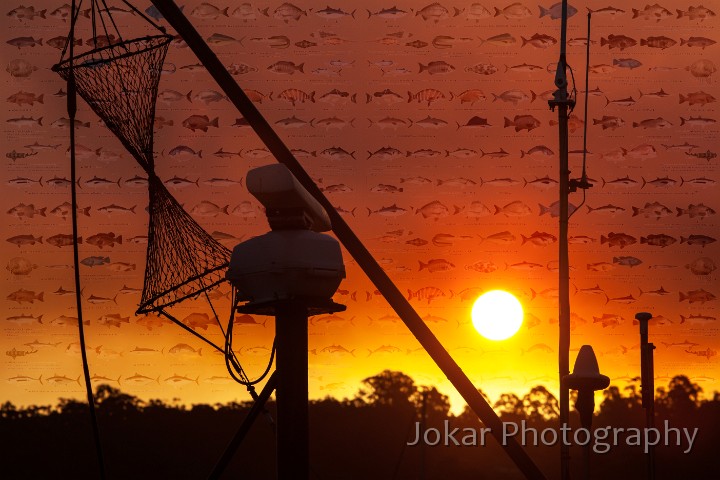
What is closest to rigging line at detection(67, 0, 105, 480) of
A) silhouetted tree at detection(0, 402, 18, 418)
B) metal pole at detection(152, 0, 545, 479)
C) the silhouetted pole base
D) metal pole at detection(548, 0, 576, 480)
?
metal pole at detection(152, 0, 545, 479)

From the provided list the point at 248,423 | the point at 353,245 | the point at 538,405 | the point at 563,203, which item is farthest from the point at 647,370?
the point at 538,405

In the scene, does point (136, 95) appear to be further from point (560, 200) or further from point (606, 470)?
point (606, 470)

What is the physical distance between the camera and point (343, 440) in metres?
85.7

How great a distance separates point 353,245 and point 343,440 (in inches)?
3038

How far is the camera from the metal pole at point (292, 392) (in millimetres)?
6367

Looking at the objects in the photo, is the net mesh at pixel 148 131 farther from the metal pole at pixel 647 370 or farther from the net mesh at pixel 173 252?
the metal pole at pixel 647 370

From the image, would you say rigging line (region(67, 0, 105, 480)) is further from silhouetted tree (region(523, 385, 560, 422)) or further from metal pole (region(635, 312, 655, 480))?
silhouetted tree (region(523, 385, 560, 422))

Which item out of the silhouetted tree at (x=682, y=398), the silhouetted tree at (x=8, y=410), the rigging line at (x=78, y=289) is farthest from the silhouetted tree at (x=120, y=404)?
the rigging line at (x=78, y=289)

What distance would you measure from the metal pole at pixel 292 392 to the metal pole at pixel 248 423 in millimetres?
2870

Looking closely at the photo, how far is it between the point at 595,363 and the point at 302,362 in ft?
26.8

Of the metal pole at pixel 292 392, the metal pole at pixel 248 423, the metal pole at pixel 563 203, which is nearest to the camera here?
the metal pole at pixel 292 392

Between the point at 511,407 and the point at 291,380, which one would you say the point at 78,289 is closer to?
the point at 291,380

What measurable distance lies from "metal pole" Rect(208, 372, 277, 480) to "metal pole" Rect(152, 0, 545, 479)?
3.78 ft

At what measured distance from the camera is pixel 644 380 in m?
17.6
